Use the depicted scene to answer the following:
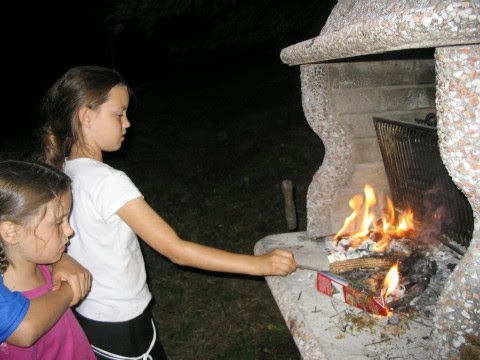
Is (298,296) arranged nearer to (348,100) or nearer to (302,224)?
(348,100)

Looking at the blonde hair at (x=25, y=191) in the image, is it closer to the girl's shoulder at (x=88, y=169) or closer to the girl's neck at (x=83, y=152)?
the girl's shoulder at (x=88, y=169)

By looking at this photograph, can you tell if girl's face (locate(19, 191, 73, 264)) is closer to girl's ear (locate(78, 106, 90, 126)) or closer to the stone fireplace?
girl's ear (locate(78, 106, 90, 126))

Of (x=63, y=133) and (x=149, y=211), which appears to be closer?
(x=149, y=211)

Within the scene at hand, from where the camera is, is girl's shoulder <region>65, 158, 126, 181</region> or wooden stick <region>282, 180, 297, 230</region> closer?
girl's shoulder <region>65, 158, 126, 181</region>

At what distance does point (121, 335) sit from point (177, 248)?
2.06 feet

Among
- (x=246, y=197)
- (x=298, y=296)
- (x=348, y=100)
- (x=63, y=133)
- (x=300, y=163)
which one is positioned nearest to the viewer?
(x=63, y=133)

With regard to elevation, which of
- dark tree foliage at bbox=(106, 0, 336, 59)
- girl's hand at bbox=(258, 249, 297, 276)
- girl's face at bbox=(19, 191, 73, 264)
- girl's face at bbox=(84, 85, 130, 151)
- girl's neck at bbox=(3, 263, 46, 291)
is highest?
dark tree foliage at bbox=(106, 0, 336, 59)

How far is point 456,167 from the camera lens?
1.26 m

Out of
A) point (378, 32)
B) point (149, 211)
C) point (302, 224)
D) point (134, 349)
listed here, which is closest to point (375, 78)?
point (378, 32)

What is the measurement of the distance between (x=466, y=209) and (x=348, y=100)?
3.21 feet

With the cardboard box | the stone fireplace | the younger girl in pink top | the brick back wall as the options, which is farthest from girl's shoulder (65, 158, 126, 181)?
the brick back wall

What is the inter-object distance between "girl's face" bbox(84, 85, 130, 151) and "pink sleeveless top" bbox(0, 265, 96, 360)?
650 millimetres

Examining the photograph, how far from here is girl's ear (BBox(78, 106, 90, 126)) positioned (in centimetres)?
183

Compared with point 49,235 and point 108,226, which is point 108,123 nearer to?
point 108,226
